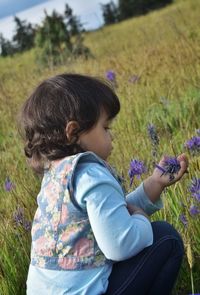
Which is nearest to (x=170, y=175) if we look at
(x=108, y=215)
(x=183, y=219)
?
(x=183, y=219)

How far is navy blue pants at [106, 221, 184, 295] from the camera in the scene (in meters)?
1.65

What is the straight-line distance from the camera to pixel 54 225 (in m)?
1.63

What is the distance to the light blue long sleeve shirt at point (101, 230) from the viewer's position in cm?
154

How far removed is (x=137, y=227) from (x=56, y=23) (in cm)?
957

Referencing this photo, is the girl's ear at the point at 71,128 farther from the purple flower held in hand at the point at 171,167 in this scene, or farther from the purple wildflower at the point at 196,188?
the purple wildflower at the point at 196,188

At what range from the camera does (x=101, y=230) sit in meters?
1.53

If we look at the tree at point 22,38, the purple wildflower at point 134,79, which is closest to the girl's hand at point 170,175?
the purple wildflower at point 134,79

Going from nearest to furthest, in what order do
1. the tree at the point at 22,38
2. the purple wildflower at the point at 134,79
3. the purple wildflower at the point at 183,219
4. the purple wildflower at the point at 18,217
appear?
1. the purple wildflower at the point at 183,219
2. the purple wildflower at the point at 18,217
3. the purple wildflower at the point at 134,79
4. the tree at the point at 22,38

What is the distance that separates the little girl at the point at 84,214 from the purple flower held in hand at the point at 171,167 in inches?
1.0

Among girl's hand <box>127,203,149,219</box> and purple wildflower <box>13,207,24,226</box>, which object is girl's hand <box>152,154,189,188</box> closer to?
girl's hand <box>127,203,149,219</box>

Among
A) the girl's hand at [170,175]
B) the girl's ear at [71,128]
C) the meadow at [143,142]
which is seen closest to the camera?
the girl's ear at [71,128]

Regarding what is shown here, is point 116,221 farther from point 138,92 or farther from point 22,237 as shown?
point 138,92

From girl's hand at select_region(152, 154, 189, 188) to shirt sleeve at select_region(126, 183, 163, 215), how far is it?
73 mm

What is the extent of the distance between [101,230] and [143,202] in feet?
1.28
